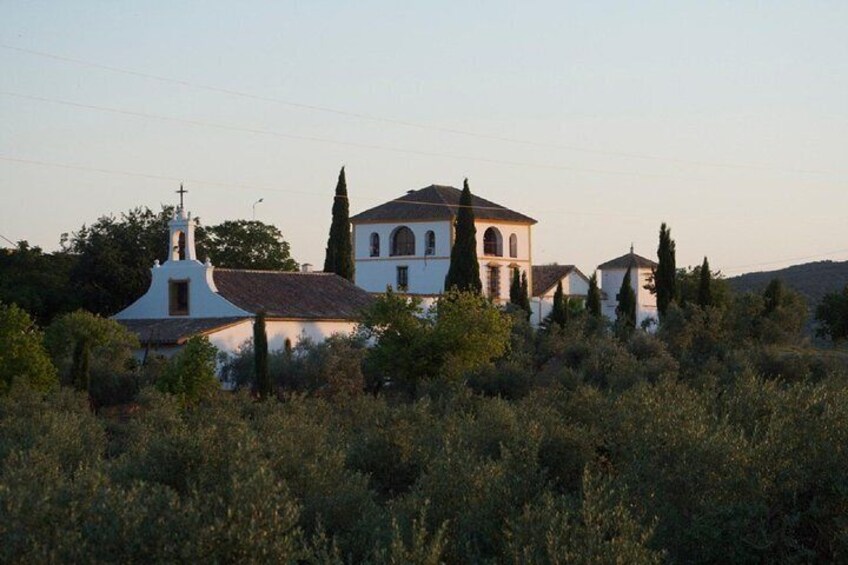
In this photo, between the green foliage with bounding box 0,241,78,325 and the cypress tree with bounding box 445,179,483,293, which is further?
the cypress tree with bounding box 445,179,483,293

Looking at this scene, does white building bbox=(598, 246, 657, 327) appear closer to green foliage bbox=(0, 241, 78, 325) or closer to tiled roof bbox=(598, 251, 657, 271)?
tiled roof bbox=(598, 251, 657, 271)

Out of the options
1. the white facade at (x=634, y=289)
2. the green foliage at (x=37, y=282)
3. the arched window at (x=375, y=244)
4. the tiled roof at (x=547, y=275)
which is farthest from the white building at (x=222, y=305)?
the white facade at (x=634, y=289)

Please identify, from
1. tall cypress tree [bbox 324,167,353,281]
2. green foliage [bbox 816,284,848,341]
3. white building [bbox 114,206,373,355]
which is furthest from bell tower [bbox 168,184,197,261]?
green foliage [bbox 816,284,848,341]

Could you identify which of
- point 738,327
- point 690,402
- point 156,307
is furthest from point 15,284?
point 690,402

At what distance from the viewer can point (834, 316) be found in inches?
2500

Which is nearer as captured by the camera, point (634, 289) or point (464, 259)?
point (464, 259)

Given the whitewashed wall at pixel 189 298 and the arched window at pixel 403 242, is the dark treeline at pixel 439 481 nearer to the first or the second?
the whitewashed wall at pixel 189 298

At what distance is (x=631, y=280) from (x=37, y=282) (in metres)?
38.8

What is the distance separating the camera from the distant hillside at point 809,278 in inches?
3546

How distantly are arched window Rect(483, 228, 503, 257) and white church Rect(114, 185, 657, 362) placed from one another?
0.05m

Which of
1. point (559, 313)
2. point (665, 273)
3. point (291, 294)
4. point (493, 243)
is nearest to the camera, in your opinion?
point (291, 294)

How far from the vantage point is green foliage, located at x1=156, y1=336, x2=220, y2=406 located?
109ft

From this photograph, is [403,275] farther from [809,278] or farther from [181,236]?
[809,278]

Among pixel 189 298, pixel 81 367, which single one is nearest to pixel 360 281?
pixel 189 298
